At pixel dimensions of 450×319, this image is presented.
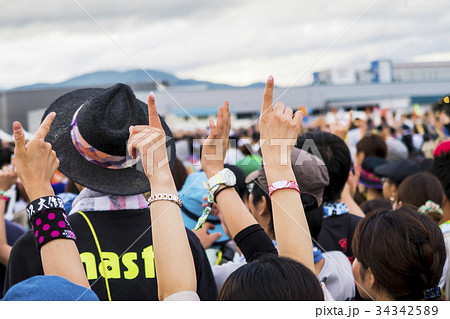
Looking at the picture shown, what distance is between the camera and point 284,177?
1.55 metres

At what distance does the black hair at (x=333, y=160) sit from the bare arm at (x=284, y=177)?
3.41 ft

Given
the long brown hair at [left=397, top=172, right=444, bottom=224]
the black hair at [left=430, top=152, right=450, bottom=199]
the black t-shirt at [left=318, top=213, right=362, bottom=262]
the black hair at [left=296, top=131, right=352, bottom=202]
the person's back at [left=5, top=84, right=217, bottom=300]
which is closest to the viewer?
the person's back at [left=5, top=84, right=217, bottom=300]

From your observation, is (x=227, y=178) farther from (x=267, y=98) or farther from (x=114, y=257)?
(x=114, y=257)

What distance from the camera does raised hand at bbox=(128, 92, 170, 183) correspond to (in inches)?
55.8

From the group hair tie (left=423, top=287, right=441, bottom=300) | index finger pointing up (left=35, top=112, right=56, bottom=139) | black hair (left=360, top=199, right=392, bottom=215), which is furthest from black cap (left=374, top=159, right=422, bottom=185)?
index finger pointing up (left=35, top=112, right=56, bottom=139)

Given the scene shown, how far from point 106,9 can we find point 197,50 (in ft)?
1.64

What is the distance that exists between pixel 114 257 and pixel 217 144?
55 centimetres


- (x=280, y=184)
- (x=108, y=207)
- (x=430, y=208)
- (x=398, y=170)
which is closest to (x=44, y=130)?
(x=108, y=207)

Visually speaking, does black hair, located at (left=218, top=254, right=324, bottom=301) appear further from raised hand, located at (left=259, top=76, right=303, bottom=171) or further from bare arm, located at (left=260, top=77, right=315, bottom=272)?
raised hand, located at (left=259, top=76, right=303, bottom=171)

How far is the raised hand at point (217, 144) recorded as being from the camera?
1.75 m

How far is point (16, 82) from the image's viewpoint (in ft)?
9.02

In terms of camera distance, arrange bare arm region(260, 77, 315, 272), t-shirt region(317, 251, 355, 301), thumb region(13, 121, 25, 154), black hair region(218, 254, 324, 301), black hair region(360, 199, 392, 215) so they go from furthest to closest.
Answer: black hair region(360, 199, 392, 215) → t-shirt region(317, 251, 355, 301) → bare arm region(260, 77, 315, 272) → thumb region(13, 121, 25, 154) → black hair region(218, 254, 324, 301)

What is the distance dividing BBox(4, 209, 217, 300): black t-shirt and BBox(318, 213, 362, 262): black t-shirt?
93cm
